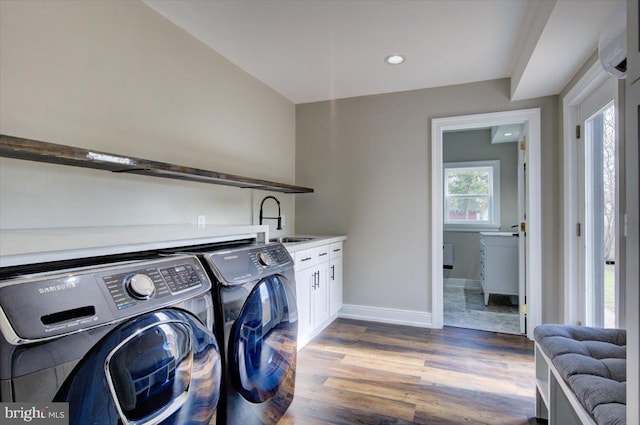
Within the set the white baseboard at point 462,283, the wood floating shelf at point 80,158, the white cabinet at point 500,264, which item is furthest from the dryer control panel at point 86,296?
the white baseboard at point 462,283

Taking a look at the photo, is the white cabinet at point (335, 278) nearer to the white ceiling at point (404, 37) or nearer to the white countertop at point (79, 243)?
the white ceiling at point (404, 37)

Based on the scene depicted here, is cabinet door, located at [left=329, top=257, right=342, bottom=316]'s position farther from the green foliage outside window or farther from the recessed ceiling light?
the green foliage outside window

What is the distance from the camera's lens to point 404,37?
2.51m

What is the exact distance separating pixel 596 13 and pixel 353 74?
6.04ft

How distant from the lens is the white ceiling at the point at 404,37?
2076 mm

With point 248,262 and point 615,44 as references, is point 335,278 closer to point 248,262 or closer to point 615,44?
point 248,262

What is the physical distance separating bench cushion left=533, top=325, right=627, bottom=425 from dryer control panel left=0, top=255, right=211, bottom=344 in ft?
4.66

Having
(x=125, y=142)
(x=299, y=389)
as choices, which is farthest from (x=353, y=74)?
(x=299, y=389)

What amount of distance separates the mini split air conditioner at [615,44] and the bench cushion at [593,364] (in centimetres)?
105

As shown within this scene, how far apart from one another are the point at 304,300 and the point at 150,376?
187 cm

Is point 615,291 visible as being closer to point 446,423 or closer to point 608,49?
point 446,423

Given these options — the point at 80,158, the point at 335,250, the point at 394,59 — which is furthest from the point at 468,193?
the point at 80,158

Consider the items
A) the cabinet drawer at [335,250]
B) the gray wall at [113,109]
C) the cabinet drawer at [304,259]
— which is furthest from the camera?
the cabinet drawer at [335,250]

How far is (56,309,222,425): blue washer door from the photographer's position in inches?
34.6
